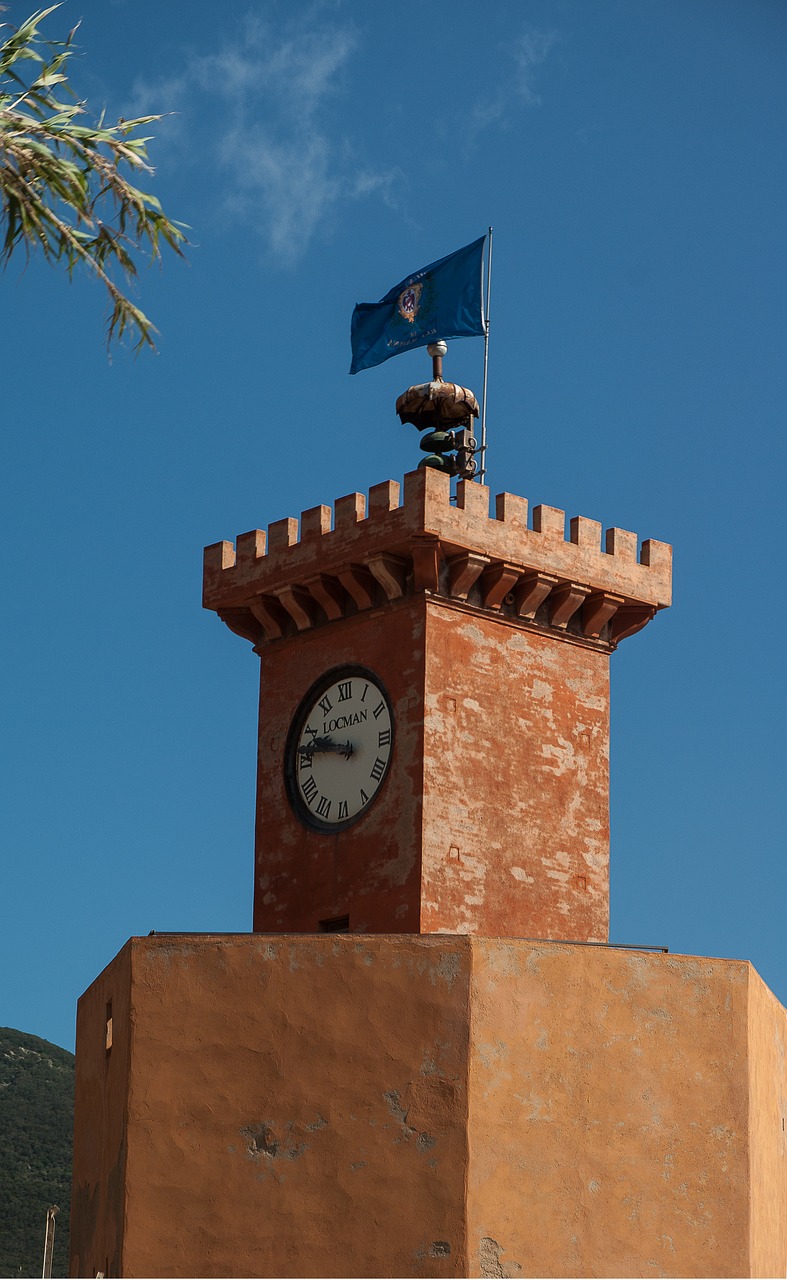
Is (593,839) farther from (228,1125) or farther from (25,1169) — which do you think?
(25,1169)

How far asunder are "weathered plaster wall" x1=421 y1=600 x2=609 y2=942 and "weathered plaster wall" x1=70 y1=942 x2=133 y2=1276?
3.75 metres

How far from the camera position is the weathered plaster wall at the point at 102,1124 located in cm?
2170

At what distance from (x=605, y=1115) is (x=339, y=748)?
6528mm

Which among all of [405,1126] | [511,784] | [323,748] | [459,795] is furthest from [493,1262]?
[323,748]

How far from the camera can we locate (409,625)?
25984 mm

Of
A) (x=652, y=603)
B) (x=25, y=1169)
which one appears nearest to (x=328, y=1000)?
(x=652, y=603)

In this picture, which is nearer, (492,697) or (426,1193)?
(426,1193)

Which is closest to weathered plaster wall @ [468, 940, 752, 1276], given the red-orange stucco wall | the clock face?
the red-orange stucco wall

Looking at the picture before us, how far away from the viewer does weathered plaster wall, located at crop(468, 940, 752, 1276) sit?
20.9 meters

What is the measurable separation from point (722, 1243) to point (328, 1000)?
4462mm

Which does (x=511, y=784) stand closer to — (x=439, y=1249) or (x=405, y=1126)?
(x=405, y=1126)

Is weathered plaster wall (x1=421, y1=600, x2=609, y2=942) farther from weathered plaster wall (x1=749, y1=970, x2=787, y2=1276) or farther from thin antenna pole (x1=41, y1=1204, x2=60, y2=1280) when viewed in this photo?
thin antenna pole (x1=41, y1=1204, x2=60, y2=1280)

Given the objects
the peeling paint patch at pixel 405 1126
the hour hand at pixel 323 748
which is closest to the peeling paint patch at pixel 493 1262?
the peeling paint patch at pixel 405 1126

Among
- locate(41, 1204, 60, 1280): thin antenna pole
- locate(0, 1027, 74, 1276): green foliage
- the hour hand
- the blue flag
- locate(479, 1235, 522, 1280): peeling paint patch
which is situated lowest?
locate(479, 1235, 522, 1280): peeling paint patch
